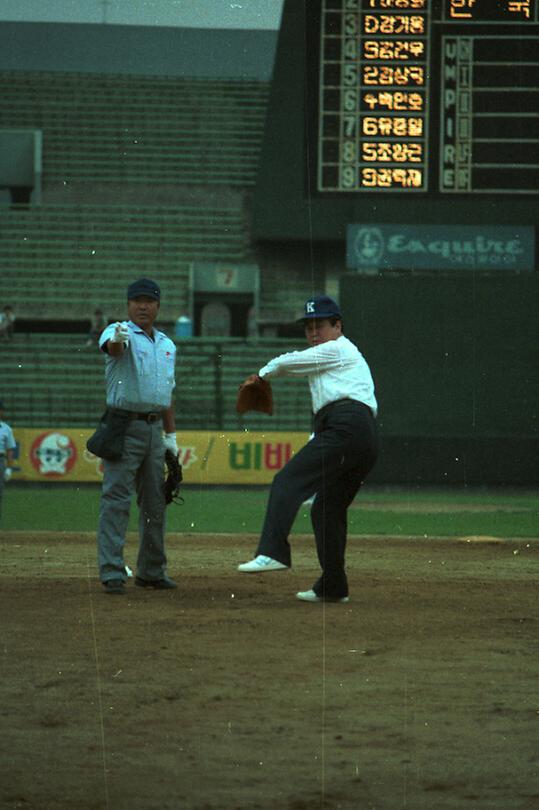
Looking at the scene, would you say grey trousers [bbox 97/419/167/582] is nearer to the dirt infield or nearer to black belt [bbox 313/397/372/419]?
the dirt infield

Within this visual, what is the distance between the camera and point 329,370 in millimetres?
7656

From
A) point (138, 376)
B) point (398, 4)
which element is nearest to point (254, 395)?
point (138, 376)

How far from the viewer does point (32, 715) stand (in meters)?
4.76

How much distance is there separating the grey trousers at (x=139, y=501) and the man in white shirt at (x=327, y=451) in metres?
0.95

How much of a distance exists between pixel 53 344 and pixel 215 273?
456 centimetres

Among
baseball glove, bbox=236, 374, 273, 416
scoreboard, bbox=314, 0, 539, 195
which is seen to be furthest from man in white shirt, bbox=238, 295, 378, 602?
scoreboard, bbox=314, 0, 539, 195

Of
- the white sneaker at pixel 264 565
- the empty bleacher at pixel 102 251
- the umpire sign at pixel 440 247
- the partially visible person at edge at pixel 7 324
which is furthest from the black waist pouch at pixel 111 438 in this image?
the empty bleacher at pixel 102 251

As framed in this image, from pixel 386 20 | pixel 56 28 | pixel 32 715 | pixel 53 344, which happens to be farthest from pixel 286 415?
pixel 32 715

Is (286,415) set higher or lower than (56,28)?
lower

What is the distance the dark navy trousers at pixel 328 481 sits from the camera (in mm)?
7410

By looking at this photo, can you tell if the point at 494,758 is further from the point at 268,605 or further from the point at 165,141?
the point at 165,141

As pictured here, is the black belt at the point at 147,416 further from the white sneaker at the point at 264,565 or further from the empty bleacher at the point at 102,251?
the empty bleacher at the point at 102,251

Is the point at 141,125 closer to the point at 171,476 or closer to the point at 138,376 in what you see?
the point at 171,476

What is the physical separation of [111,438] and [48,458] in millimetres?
16112
